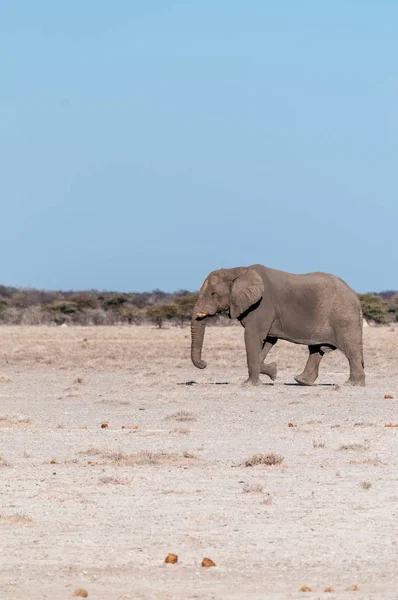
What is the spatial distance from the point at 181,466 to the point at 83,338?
32.5m

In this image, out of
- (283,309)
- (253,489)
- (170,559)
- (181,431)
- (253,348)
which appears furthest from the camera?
(283,309)

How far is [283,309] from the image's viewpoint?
2470 cm

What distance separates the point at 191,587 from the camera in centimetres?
855

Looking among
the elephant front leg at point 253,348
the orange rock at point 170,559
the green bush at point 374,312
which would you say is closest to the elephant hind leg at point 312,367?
the elephant front leg at point 253,348

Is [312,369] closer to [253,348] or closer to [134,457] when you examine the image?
[253,348]

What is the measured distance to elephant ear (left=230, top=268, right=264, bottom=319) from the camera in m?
24.3

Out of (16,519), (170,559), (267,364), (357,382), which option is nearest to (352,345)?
(357,382)

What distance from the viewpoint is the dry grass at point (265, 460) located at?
14141 mm

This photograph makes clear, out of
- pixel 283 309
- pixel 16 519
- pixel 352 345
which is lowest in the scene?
pixel 16 519

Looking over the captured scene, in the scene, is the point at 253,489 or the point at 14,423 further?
the point at 14,423

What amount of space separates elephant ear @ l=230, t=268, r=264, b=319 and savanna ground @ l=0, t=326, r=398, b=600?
153 centimetres

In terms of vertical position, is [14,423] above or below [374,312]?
below

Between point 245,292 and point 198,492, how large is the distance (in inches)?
480

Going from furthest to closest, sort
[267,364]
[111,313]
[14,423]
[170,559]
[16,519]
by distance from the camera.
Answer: [111,313], [267,364], [14,423], [16,519], [170,559]
